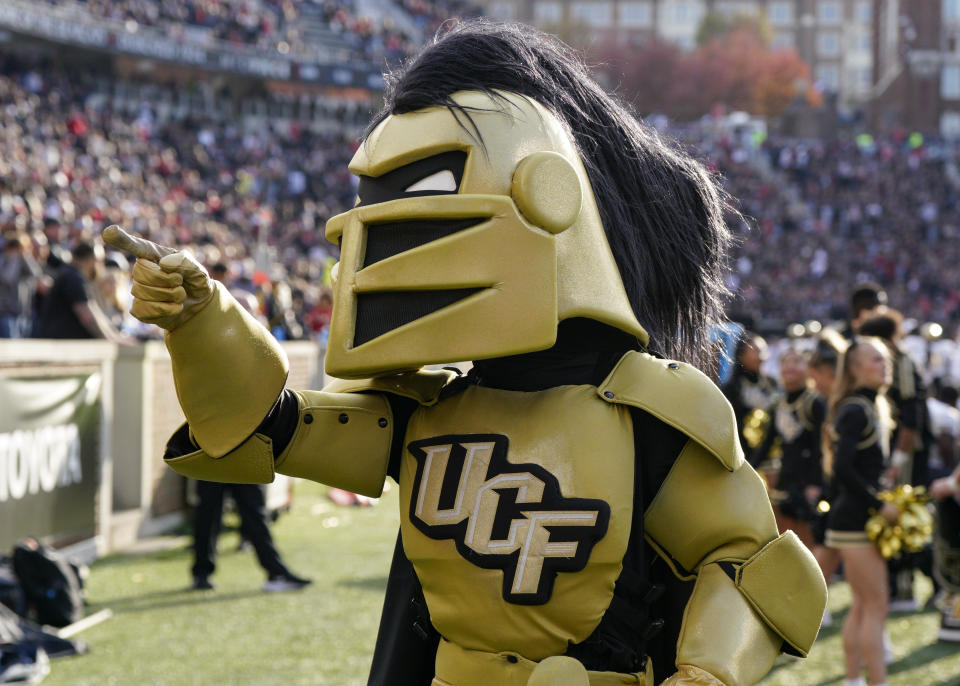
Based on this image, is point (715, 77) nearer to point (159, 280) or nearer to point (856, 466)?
point (856, 466)

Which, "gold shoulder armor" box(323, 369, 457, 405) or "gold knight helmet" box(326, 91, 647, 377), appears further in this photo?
"gold shoulder armor" box(323, 369, 457, 405)

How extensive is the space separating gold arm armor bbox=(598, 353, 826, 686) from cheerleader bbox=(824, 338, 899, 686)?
9.58ft

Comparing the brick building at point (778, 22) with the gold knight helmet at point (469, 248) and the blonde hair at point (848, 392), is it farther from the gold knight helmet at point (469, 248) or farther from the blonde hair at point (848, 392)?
the gold knight helmet at point (469, 248)

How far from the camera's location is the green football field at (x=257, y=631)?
210 inches

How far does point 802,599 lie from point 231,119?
115 feet

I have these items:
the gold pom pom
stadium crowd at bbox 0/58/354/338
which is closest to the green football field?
the gold pom pom

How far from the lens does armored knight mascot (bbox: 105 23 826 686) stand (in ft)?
6.99

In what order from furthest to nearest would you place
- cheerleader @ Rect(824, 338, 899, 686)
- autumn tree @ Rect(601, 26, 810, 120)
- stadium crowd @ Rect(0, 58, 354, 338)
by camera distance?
1. autumn tree @ Rect(601, 26, 810, 120)
2. stadium crowd @ Rect(0, 58, 354, 338)
3. cheerleader @ Rect(824, 338, 899, 686)

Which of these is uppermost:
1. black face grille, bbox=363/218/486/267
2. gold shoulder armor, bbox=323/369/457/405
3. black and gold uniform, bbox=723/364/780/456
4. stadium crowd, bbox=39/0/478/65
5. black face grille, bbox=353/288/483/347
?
stadium crowd, bbox=39/0/478/65

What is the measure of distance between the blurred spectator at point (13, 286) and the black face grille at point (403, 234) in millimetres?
7555

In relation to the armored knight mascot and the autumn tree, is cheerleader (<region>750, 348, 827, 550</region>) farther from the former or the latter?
the autumn tree

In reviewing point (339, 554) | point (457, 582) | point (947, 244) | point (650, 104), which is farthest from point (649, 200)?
point (650, 104)

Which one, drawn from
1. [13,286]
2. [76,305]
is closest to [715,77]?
[13,286]

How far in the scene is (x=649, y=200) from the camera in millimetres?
2473
